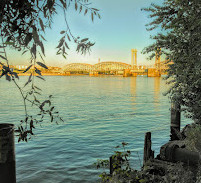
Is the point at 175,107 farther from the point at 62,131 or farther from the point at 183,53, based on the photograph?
the point at 62,131

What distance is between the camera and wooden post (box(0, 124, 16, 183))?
12.3ft

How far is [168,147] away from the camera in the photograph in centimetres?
794

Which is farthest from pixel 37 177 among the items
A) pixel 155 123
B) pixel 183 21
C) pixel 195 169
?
pixel 155 123

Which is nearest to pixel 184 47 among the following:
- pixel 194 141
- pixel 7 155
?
pixel 194 141

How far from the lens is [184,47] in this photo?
9453mm

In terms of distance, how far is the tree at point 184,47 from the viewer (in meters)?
8.75

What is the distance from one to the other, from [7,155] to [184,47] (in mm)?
7817

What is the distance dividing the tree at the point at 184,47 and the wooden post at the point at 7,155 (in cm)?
662

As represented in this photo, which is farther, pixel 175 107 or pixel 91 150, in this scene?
pixel 91 150

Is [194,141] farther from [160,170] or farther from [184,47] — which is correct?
[184,47]

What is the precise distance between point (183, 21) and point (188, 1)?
80 centimetres

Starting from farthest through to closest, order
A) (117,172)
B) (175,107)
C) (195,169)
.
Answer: (175,107) → (195,169) → (117,172)

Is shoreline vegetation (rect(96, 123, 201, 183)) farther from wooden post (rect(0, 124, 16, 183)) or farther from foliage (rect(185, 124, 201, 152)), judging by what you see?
wooden post (rect(0, 124, 16, 183))

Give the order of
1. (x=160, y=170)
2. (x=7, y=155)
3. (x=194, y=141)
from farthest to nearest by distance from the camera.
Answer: (x=194, y=141) < (x=160, y=170) < (x=7, y=155)
